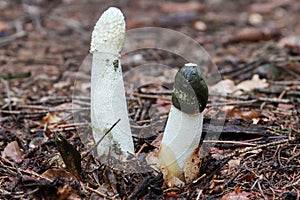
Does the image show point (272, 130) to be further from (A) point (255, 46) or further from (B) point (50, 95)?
(A) point (255, 46)

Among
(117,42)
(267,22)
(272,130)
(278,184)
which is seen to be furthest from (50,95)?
(267,22)

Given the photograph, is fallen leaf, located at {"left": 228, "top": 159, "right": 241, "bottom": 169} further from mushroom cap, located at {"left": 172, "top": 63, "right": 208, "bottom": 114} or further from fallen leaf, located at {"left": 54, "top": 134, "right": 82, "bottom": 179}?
fallen leaf, located at {"left": 54, "top": 134, "right": 82, "bottom": 179}

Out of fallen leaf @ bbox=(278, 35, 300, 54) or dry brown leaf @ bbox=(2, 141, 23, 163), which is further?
fallen leaf @ bbox=(278, 35, 300, 54)

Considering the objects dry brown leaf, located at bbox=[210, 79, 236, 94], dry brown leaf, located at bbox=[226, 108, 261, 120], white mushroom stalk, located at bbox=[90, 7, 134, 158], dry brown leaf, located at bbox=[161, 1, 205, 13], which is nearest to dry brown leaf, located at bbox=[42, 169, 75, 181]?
white mushroom stalk, located at bbox=[90, 7, 134, 158]

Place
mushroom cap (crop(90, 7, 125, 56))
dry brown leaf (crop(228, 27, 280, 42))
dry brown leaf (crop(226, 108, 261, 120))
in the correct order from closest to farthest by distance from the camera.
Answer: mushroom cap (crop(90, 7, 125, 56)) → dry brown leaf (crop(226, 108, 261, 120)) → dry brown leaf (crop(228, 27, 280, 42))

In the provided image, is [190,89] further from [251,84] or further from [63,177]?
[251,84]

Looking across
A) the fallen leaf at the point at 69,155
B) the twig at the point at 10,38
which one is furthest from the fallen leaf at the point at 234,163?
the twig at the point at 10,38

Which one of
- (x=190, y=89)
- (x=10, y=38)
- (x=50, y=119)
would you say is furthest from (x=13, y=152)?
(x=10, y=38)
